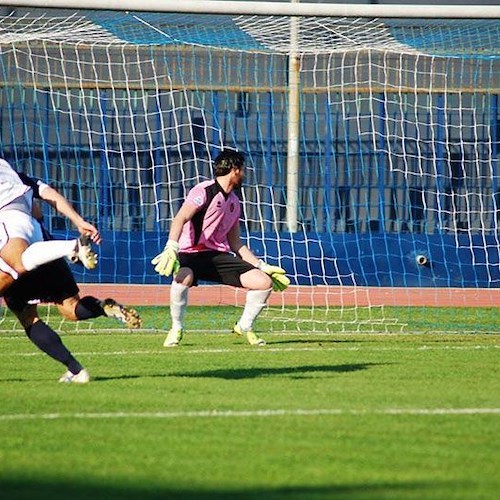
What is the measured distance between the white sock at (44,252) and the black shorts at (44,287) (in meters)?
0.29

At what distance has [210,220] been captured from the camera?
43.7 feet

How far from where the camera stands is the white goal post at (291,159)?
20516mm

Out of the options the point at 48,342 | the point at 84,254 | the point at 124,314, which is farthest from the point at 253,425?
the point at 48,342

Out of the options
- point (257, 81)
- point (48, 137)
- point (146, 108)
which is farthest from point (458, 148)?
point (48, 137)

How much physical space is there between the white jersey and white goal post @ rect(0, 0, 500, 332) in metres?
9.63

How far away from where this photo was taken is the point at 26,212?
956 cm

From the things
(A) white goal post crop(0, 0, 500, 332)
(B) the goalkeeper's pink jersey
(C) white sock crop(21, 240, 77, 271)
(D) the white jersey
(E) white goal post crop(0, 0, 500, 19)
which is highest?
(E) white goal post crop(0, 0, 500, 19)

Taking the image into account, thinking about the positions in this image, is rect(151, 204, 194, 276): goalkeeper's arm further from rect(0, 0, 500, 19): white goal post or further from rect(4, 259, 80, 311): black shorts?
rect(0, 0, 500, 19): white goal post

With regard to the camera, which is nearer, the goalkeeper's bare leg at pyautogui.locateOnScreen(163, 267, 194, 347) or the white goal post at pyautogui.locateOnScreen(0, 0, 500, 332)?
the goalkeeper's bare leg at pyautogui.locateOnScreen(163, 267, 194, 347)

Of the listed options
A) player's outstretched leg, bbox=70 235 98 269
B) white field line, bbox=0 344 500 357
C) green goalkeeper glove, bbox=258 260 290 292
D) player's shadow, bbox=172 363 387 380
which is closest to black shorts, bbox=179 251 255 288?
green goalkeeper glove, bbox=258 260 290 292

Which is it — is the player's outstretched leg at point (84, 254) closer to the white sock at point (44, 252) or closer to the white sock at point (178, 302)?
the white sock at point (44, 252)

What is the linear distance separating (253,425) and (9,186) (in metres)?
2.87

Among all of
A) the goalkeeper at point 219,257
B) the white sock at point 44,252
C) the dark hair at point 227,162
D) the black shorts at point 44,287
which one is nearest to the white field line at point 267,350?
the goalkeeper at point 219,257

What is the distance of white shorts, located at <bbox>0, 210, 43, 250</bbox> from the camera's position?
9.34 metres
